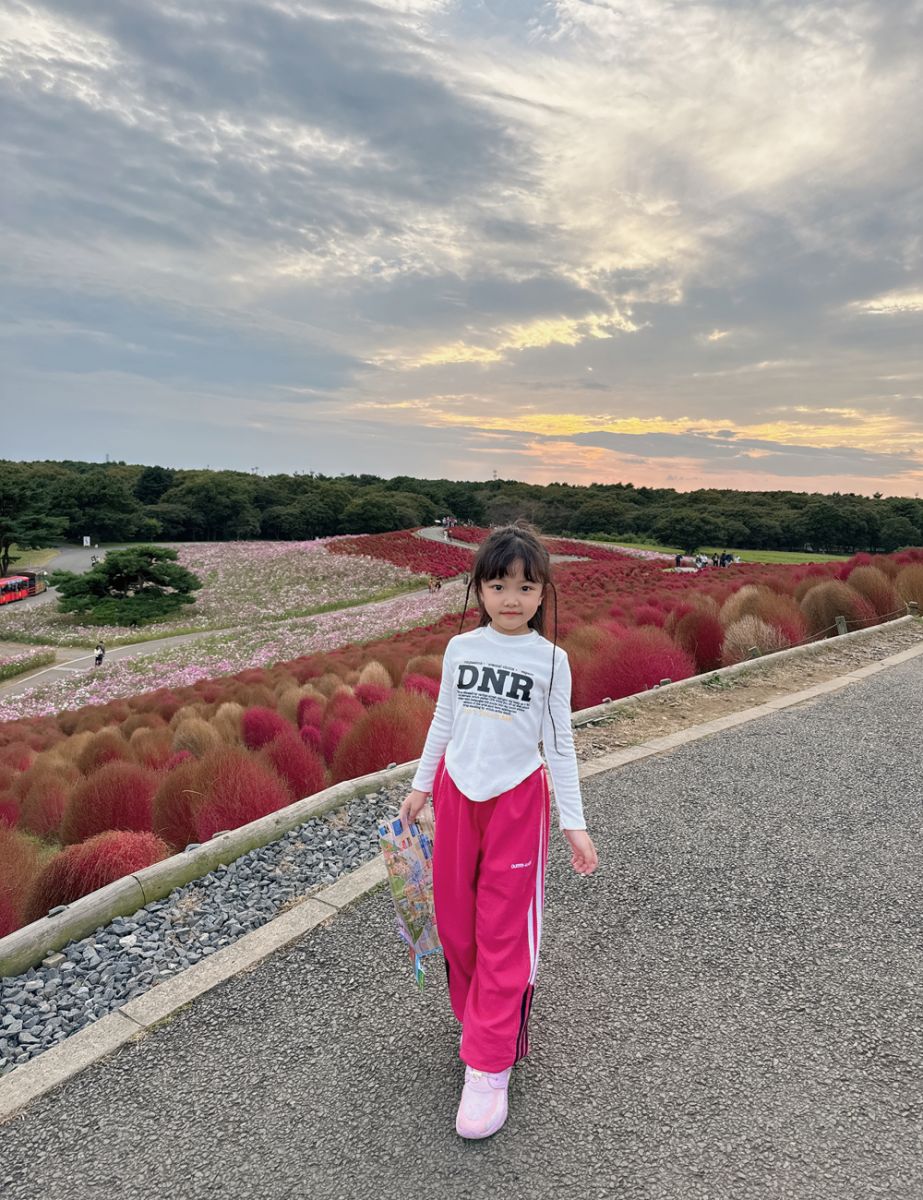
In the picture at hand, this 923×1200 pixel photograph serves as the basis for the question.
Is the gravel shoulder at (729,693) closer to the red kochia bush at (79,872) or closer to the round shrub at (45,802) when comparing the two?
the red kochia bush at (79,872)

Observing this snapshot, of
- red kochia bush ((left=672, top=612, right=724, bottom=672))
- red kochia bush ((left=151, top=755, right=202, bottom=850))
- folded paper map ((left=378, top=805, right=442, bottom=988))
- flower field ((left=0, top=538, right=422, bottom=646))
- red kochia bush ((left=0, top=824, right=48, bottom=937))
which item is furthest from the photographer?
flower field ((left=0, top=538, right=422, bottom=646))

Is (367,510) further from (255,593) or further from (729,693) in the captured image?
(729,693)

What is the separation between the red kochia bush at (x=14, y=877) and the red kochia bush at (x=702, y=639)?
22.8 feet

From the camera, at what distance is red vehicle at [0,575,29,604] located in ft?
105

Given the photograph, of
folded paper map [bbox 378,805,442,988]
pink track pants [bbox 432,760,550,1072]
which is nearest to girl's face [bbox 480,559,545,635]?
pink track pants [bbox 432,760,550,1072]

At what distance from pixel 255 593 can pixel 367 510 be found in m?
33.7

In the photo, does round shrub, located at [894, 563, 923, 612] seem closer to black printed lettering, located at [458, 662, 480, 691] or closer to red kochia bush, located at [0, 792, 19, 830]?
black printed lettering, located at [458, 662, 480, 691]

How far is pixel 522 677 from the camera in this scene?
229cm

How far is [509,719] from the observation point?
2.28m

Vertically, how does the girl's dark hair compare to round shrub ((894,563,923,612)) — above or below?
above

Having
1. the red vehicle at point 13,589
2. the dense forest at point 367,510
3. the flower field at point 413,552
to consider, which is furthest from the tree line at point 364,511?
the red vehicle at point 13,589

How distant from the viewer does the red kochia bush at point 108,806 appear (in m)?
4.80

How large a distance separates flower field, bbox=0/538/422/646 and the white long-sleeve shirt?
77.3 ft

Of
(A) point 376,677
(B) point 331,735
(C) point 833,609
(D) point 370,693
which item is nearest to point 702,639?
(C) point 833,609
